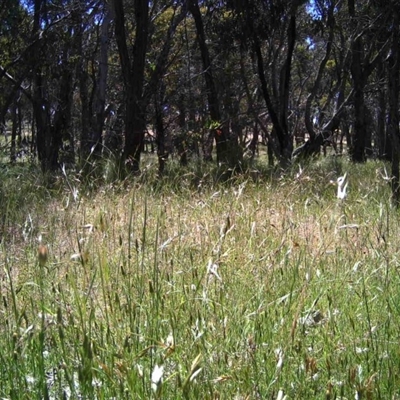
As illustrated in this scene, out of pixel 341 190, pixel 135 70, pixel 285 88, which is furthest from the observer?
pixel 285 88

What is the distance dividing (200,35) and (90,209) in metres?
7.03

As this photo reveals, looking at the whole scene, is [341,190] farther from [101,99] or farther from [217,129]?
[101,99]

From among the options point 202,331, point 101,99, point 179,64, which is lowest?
point 202,331

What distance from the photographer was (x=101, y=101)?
29.9 ft

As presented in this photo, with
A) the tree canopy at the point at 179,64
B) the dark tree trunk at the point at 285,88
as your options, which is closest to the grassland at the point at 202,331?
the tree canopy at the point at 179,64

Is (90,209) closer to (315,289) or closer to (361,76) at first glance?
(315,289)

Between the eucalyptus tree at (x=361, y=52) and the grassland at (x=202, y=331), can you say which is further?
the eucalyptus tree at (x=361, y=52)

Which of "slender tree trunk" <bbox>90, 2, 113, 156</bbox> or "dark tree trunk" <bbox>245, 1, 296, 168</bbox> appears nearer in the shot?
"slender tree trunk" <bbox>90, 2, 113, 156</bbox>

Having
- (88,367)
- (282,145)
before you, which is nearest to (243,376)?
(88,367)

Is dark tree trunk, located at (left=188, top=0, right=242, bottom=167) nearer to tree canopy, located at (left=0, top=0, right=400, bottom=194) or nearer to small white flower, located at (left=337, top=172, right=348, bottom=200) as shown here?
tree canopy, located at (left=0, top=0, right=400, bottom=194)

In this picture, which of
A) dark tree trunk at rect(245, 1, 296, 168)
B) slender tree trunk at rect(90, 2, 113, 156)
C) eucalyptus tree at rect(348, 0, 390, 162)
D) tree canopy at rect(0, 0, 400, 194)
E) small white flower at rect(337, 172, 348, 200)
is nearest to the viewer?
small white flower at rect(337, 172, 348, 200)

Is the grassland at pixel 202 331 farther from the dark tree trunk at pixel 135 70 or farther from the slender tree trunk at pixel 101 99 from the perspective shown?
the slender tree trunk at pixel 101 99

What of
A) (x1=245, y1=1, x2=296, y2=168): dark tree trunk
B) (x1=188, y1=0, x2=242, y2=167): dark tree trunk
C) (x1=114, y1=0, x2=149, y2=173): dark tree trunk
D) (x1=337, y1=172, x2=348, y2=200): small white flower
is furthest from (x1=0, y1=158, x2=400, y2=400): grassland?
(x1=245, y1=1, x2=296, y2=168): dark tree trunk

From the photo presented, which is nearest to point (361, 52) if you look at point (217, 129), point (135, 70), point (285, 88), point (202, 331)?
point (285, 88)
